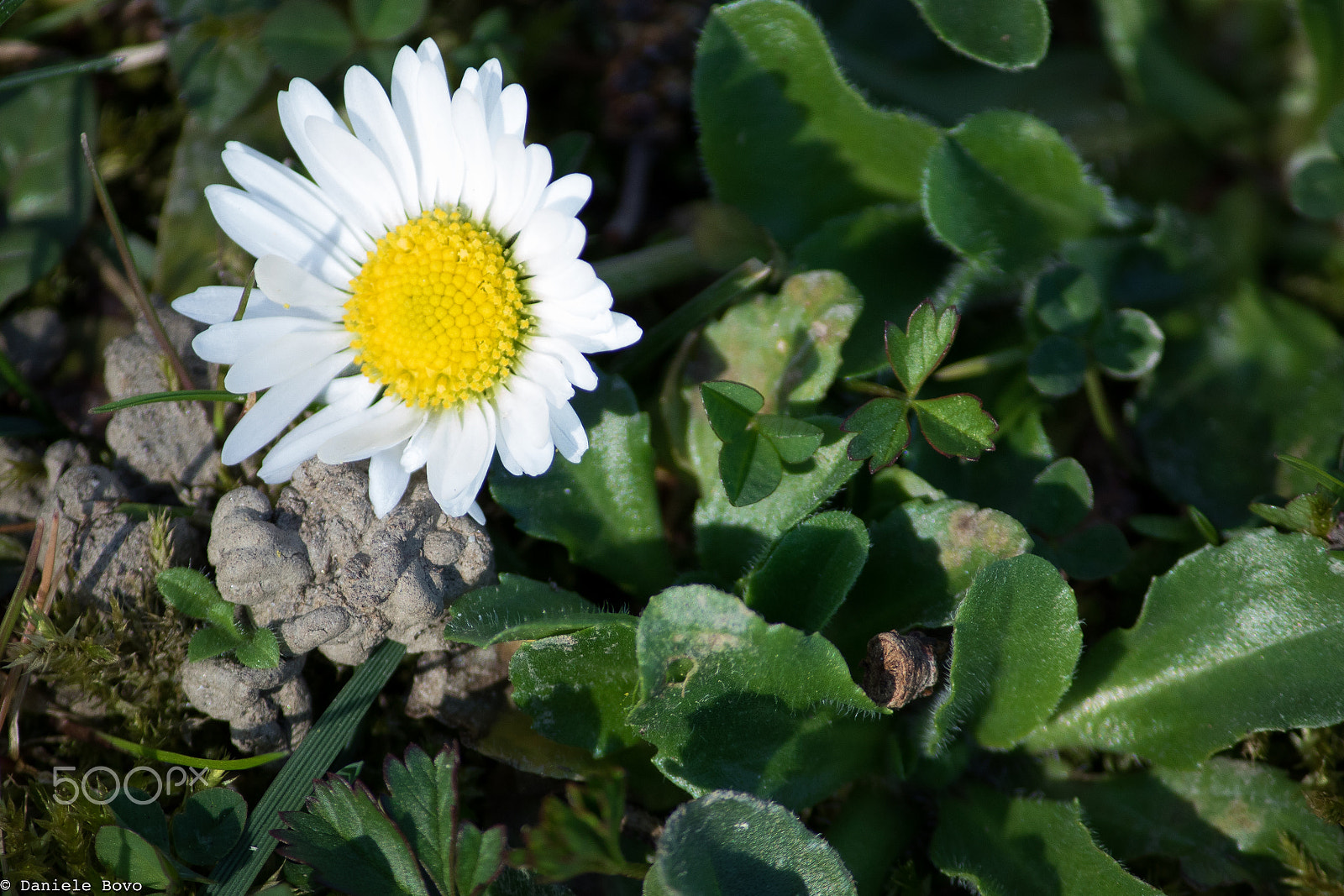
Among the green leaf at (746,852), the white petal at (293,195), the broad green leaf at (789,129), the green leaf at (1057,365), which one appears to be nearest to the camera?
the green leaf at (746,852)

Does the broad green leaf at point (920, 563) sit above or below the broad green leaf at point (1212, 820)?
above

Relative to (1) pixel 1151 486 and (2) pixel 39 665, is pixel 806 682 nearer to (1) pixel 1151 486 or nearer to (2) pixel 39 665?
(1) pixel 1151 486

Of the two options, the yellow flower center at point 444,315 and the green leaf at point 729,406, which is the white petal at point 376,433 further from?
the green leaf at point 729,406

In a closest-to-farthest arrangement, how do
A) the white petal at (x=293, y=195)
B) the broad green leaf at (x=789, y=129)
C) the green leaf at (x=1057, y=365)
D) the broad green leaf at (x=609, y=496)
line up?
the white petal at (x=293, y=195), the broad green leaf at (x=609, y=496), the green leaf at (x=1057, y=365), the broad green leaf at (x=789, y=129)

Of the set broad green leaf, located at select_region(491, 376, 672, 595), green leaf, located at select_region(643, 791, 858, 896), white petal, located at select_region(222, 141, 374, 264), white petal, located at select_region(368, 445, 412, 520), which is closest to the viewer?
green leaf, located at select_region(643, 791, 858, 896)

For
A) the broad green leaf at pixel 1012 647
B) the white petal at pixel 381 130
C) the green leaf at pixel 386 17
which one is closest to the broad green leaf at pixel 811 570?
the broad green leaf at pixel 1012 647

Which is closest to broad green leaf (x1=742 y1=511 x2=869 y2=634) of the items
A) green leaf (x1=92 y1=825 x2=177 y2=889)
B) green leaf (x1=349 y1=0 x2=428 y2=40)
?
green leaf (x1=92 y1=825 x2=177 y2=889)

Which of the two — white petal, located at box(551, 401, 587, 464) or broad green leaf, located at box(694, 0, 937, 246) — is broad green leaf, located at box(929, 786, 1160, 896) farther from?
broad green leaf, located at box(694, 0, 937, 246)
